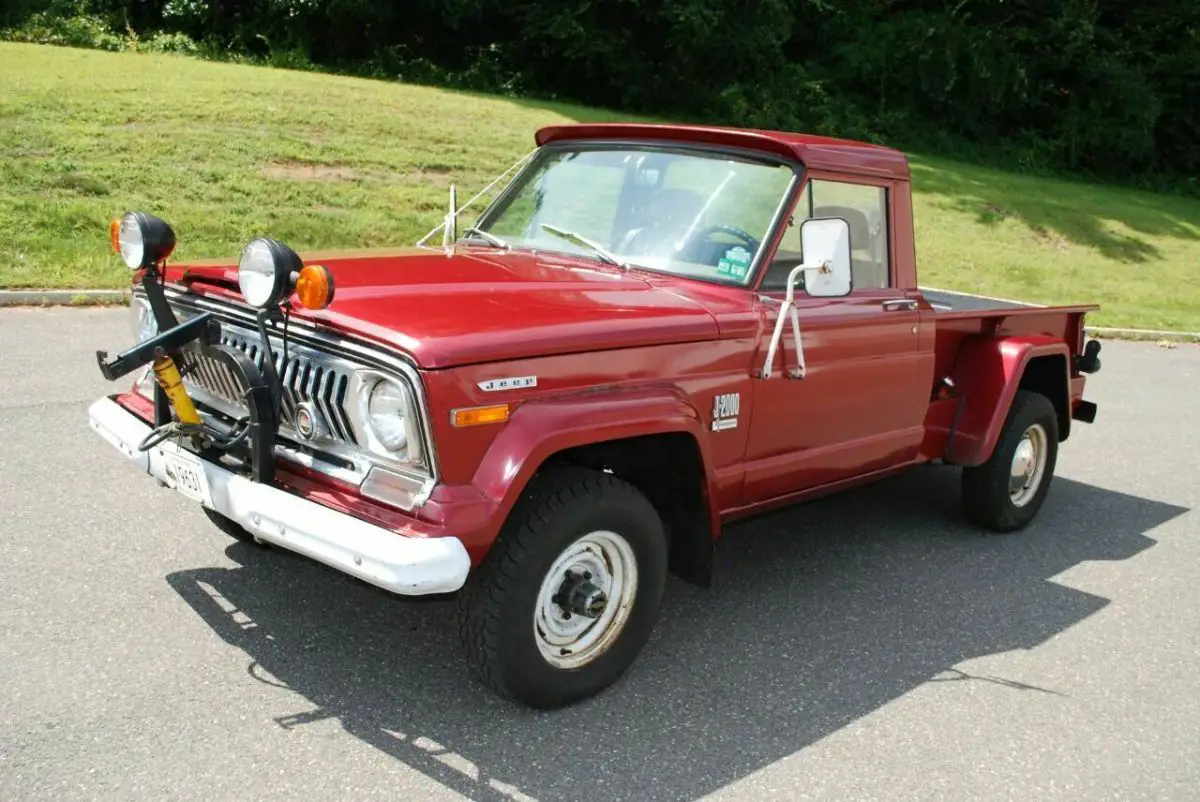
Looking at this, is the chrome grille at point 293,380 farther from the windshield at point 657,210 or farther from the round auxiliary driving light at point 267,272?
the windshield at point 657,210

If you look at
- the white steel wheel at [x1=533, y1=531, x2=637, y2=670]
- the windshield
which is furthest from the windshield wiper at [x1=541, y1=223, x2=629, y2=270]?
the white steel wheel at [x1=533, y1=531, x2=637, y2=670]

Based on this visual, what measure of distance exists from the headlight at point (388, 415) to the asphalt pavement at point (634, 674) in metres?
0.86

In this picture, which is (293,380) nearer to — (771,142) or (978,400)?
(771,142)

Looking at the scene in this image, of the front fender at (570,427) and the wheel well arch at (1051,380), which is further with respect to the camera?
the wheel well arch at (1051,380)

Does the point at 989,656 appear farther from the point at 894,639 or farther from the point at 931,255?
the point at 931,255

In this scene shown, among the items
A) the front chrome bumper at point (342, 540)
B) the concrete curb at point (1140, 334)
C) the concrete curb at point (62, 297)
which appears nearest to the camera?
the front chrome bumper at point (342, 540)

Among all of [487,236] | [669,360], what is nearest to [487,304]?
[669,360]

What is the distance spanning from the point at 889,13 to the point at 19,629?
101 ft

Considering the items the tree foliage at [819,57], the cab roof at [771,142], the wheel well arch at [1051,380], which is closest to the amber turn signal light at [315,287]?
the cab roof at [771,142]

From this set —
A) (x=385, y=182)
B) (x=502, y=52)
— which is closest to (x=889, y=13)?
(x=502, y=52)

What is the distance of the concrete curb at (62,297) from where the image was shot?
9336 millimetres

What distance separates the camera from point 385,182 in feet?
49.2

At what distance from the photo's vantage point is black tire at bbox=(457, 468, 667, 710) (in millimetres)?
3408

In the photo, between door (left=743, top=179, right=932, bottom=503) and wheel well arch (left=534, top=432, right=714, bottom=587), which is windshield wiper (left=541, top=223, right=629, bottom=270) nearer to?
door (left=743, top=179, right=932, bottom=503)
